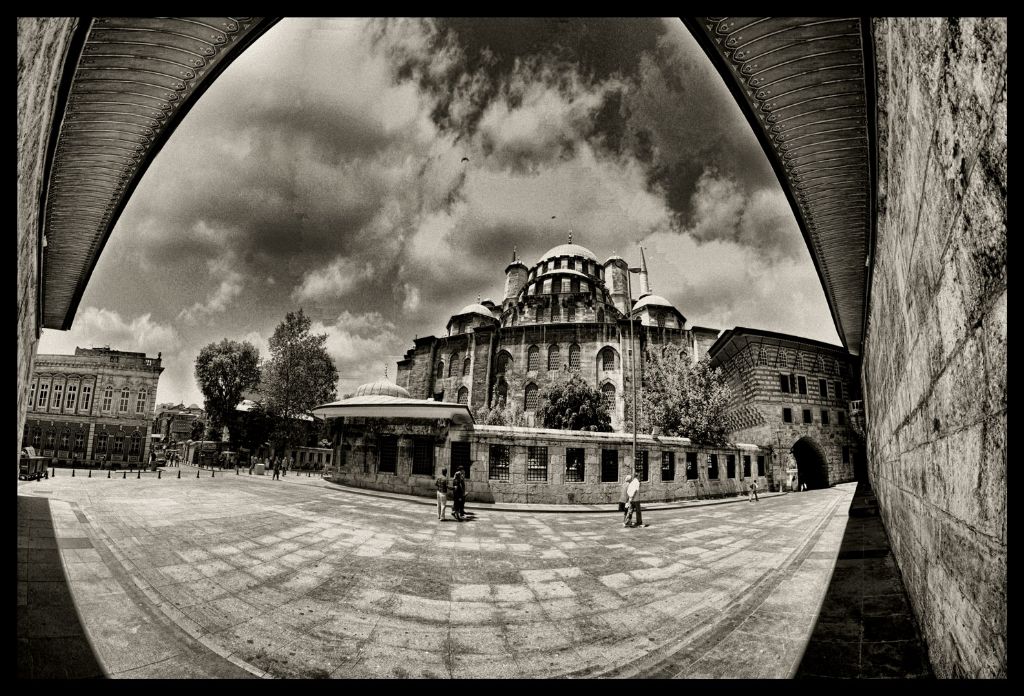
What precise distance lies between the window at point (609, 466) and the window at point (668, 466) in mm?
2853

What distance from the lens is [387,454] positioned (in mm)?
16016

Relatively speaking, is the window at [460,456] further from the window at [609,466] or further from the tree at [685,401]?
the tree at [685,401]

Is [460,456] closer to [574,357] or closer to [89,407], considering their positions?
[574,357]

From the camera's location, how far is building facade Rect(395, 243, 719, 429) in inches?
1395

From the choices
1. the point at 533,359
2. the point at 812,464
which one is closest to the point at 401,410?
the point at 533,359

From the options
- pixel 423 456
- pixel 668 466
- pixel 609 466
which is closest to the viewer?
pixel 423 456

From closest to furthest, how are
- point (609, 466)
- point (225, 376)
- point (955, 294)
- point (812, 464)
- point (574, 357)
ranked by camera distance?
point (955, 294)
point (609, 466)
point (812, 464)
point (225, 376)
point (574, 357)

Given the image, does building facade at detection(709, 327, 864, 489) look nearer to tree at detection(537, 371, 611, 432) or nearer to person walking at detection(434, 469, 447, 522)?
tree at detection(537, 371, 611, 432)

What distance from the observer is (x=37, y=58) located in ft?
6.61

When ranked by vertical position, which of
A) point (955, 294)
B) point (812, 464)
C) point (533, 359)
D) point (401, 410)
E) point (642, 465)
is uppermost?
point (533, 359)

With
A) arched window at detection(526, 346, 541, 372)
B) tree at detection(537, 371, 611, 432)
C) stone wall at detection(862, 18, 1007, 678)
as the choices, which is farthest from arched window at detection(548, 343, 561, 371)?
stone wall at detection(862, 18, 1007, 678)

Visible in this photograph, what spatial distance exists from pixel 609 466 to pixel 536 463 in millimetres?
3153
